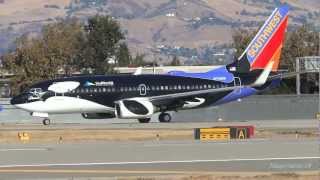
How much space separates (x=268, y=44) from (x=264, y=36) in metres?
0.63

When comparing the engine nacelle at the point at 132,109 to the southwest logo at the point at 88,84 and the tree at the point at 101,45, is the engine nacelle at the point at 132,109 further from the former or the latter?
the tree at the point at 101,45

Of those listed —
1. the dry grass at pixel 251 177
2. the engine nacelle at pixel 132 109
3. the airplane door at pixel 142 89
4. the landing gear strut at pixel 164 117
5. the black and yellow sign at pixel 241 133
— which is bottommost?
the landing gear strut at pixel 164 117

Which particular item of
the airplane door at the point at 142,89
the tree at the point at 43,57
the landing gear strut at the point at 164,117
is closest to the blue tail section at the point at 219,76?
the airplane door at the point at 142,89

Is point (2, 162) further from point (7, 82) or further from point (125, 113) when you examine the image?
point (7, 82)

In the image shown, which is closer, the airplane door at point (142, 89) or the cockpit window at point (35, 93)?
the cockpit window at point (35, 93)

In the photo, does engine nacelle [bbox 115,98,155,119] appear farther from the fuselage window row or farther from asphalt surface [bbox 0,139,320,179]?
asphalt surface [bbox 0,139,320,179]

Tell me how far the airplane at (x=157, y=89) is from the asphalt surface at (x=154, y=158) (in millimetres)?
21155

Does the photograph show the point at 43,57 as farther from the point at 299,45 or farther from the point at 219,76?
the point at 219,76

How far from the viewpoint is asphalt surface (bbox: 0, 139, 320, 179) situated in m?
18.6

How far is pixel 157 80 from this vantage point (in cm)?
5181

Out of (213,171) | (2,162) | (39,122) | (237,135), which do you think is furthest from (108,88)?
(213,171)

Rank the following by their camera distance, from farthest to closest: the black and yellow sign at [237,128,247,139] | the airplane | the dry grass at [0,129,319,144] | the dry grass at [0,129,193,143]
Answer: the airplane → the dry grass at [0,129,193,143] → the dry grass at [0,129,319,144] → the black and yellow sign at [237,128,247,139]

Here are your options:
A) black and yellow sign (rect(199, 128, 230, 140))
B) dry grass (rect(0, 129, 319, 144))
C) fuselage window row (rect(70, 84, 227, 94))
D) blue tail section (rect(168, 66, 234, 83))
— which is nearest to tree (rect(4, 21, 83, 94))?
fuselage window row (rect(70, 84, 227, 94))

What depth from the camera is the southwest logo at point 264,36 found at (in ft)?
181
